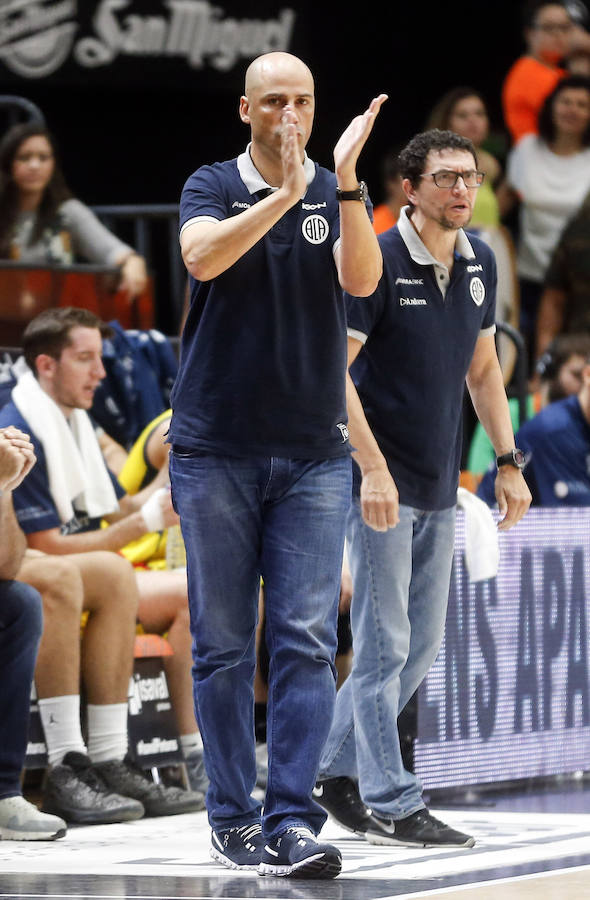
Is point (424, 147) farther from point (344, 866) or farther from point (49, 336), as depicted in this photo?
point (344, 866)

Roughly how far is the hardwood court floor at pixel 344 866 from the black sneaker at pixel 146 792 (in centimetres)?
8

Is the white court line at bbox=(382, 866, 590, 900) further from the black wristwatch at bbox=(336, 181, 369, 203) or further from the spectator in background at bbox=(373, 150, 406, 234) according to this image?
the spectator in background at bbox=(373, 150, 406, 234)

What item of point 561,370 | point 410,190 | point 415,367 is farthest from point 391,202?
point 415,367

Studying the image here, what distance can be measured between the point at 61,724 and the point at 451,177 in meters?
1.91

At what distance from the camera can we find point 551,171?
9.88 meters

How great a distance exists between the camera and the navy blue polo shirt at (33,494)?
16.9 feet

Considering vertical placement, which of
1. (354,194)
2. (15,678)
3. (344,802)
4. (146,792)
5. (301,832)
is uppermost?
(354,194)

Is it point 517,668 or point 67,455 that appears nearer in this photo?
point 67,455

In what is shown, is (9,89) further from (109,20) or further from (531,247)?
(531,247)

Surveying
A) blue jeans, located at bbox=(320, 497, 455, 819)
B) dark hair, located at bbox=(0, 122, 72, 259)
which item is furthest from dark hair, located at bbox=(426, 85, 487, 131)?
blue jeans, located at bbox=(320, 497, 455, 819)

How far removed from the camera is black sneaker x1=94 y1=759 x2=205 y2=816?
16.5 ft

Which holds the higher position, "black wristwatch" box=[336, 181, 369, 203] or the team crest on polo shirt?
"black wristwatch" box=[336, 181, 369, 203]

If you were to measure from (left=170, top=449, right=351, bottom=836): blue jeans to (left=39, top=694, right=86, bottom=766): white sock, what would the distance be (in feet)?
4.00

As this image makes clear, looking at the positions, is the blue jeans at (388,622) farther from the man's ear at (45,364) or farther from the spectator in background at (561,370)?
the spectator in background at (561,370)
